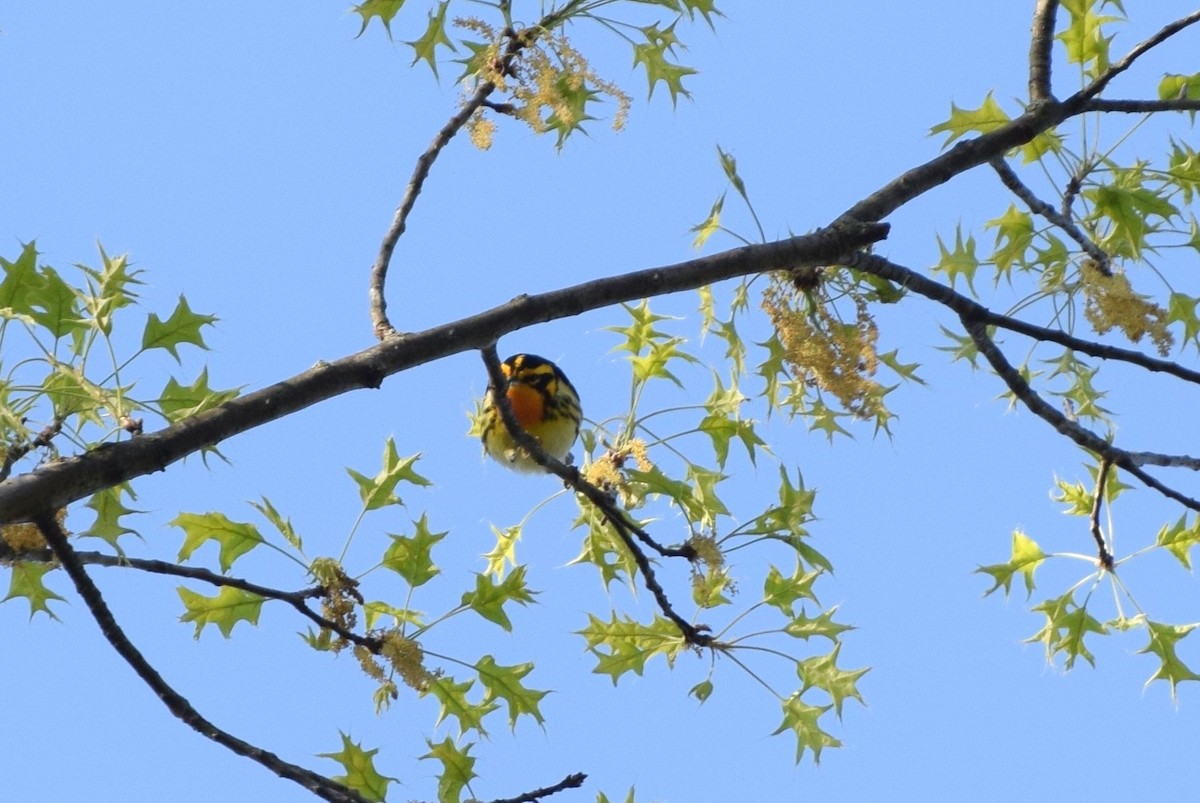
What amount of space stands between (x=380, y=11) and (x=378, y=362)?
1.54 m

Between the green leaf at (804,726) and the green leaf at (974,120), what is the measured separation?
1672 mm

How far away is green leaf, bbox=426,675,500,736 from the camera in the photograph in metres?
3.74

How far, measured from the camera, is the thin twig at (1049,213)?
12.9 ft

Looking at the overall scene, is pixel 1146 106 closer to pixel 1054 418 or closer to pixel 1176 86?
pixel 1176 86

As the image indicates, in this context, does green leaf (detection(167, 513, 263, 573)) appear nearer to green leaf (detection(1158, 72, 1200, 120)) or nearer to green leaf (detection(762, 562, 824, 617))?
green leaf (detection(762, 562, 824, 617))

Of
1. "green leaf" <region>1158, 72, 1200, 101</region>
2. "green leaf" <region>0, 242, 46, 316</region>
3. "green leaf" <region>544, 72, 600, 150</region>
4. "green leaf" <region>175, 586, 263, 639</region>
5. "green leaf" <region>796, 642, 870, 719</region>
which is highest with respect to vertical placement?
"green leaf" <region>544, 72, 600, 150</region>

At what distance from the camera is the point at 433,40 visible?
4176mm

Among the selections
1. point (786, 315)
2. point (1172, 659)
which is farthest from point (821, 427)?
point (1172, 659)

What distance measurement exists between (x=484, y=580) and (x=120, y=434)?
1.18 meters

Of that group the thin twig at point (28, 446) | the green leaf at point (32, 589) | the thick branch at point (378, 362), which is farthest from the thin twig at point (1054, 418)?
the green leaf at point (32, 589)

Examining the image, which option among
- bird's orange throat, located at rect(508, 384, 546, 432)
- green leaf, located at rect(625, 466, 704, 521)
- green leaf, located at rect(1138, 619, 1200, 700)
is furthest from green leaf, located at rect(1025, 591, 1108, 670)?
bird's orange throat, located at rect(508, 384, 546, 432)

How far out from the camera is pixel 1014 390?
3.64 metres

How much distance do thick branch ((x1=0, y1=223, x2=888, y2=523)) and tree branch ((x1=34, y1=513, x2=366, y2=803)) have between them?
8 cm

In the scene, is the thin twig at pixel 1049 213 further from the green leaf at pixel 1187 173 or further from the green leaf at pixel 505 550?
the green leaf at pixel 505 550
